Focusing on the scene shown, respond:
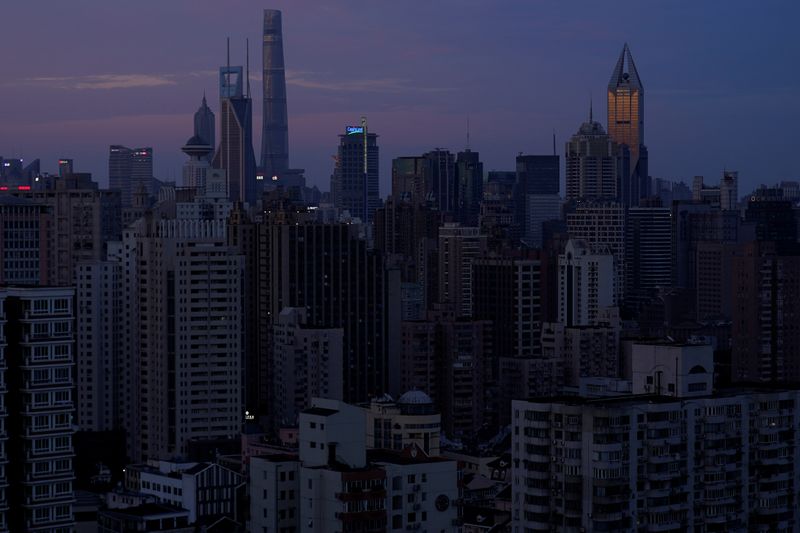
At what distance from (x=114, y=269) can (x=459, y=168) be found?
72.3 m

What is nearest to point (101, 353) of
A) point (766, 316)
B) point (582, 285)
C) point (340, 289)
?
point (340, 289)

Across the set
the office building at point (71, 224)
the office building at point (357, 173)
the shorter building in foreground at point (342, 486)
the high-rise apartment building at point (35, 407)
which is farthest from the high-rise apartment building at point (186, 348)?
the office building at point (357, 173)

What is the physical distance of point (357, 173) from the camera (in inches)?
5428

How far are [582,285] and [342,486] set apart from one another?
169ft

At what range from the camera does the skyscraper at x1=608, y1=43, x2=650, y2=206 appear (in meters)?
154

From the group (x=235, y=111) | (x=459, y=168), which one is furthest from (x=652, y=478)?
(x=235, y=111)

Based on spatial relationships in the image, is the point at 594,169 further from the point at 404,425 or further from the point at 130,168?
the point at 404,425

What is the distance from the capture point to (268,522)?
108 ft

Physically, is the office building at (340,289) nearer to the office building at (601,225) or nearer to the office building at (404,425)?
the office building at (404,425)

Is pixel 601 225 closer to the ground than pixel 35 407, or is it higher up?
higher up

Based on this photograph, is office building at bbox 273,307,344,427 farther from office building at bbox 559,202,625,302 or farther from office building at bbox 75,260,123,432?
office building at bbox 559,202,625,302

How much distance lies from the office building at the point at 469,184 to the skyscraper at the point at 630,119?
19095 millimetres

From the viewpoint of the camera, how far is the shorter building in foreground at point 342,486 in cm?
3219

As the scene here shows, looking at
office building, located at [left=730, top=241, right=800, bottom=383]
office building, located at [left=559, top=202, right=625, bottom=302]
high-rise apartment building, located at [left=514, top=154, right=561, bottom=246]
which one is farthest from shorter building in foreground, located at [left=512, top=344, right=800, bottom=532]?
high-rise apartment building, located at [left=514, top=154, right=561, bottom=246]
